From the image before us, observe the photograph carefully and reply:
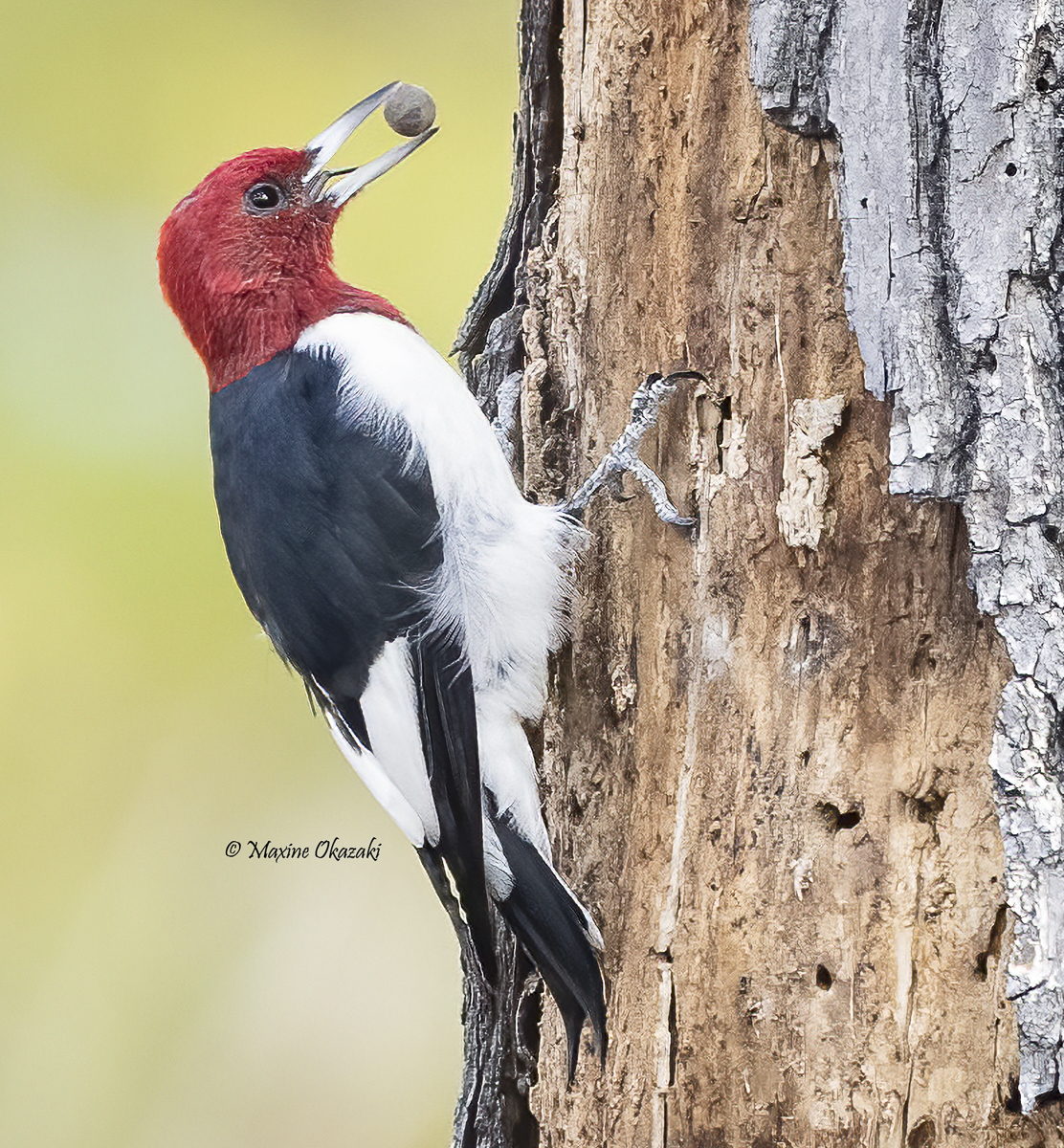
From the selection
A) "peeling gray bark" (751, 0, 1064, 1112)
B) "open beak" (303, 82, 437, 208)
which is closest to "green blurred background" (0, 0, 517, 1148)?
"open beak" (303, 82, 437, 208)

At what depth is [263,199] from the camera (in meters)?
2.14

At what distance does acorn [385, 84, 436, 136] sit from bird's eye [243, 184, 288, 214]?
216mm

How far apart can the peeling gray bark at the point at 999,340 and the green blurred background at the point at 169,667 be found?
5.27 ft

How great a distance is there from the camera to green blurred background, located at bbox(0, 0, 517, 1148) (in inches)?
113

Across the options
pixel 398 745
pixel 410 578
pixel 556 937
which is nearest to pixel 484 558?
pixel 410 578

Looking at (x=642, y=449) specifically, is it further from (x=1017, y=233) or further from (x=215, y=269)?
(x=215, y=269)

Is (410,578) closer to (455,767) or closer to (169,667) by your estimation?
(455,767)

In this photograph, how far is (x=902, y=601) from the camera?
1.41 m

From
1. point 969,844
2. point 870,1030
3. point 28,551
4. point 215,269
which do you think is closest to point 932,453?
point 969,844

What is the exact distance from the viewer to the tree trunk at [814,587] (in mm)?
1287

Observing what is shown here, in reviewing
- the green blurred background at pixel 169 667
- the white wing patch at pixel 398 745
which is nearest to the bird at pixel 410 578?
the white wing patch at pixel 398 745

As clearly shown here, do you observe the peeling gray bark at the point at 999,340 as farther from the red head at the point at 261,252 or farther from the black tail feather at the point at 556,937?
the red head at the point at 261,252

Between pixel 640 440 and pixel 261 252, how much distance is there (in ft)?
2.59

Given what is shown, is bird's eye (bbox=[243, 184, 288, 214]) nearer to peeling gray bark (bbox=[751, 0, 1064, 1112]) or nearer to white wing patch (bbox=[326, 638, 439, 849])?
white wing patch (bbox=[326, 638, 439, 849])
